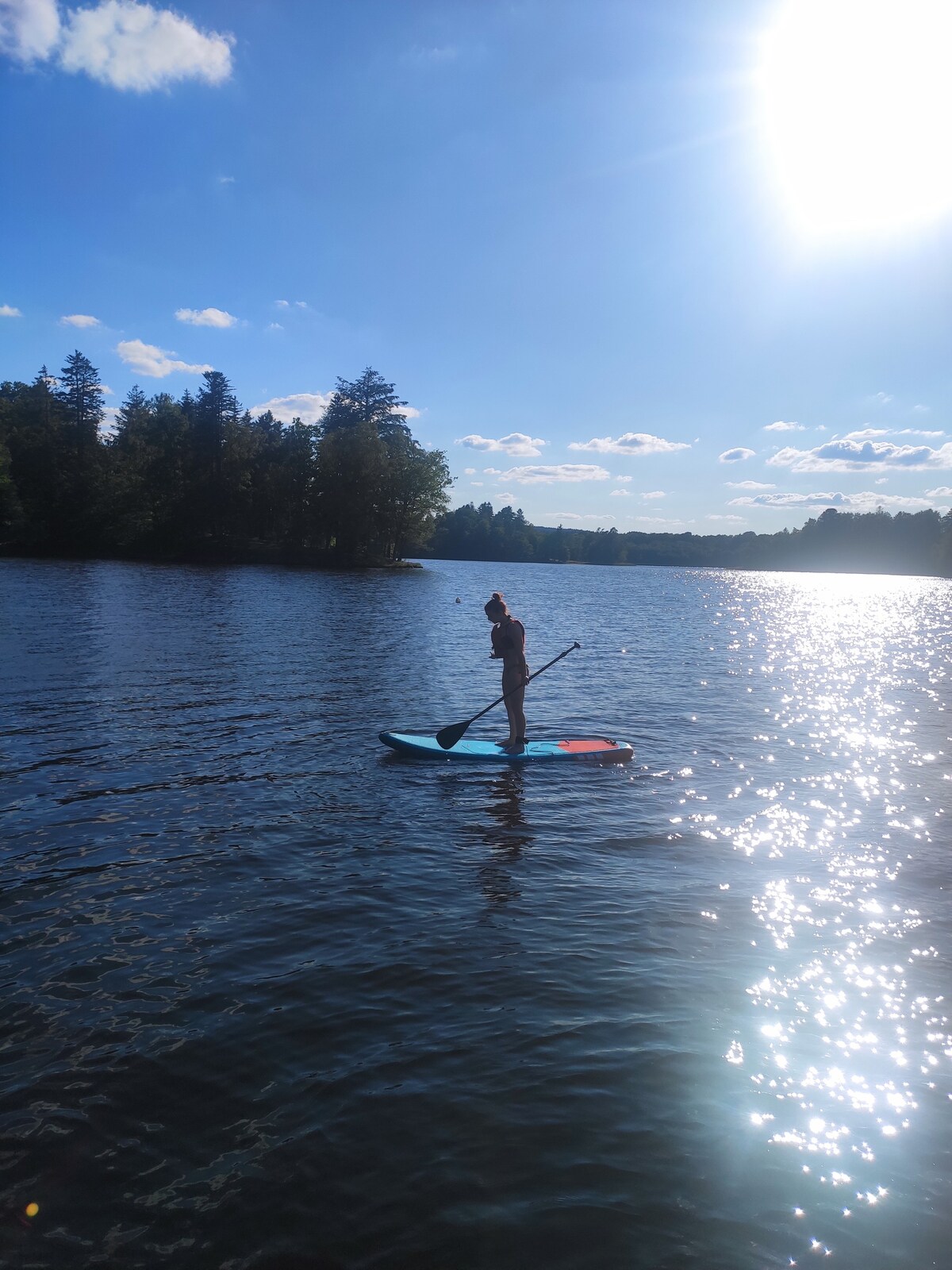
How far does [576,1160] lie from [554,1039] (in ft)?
3.96

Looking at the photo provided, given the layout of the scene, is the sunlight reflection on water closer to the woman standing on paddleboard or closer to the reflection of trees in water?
the reflection of trees in water

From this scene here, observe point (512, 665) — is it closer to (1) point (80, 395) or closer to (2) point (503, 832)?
(2) point (503, 832)

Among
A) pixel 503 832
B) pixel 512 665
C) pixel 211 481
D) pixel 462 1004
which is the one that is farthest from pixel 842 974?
pixel 211 481

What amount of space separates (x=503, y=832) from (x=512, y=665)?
4577mm

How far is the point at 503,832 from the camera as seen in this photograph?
35.8 ft

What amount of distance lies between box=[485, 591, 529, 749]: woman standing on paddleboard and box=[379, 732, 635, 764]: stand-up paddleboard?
0.36 meters

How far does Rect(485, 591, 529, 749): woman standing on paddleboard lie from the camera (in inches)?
580

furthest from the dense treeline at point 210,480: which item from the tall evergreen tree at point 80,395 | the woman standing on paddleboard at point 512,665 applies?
the woman standing on paddleboard at point 512,665

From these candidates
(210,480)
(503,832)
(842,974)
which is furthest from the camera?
(210,480)

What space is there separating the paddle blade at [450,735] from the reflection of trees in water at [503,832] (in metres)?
1.16

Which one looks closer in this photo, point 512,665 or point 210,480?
point 512,665

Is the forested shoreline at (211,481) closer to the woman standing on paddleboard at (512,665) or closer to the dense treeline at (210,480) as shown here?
the dense treeline at (210,480)

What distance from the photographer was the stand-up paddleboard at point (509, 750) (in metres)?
14.7

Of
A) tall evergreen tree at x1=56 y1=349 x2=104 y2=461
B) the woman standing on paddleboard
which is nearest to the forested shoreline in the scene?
tall evergreen tree at x1=56 y1=349 x2=104 y2=461
